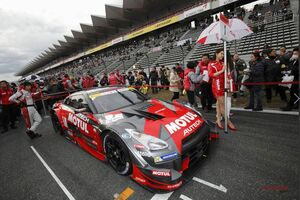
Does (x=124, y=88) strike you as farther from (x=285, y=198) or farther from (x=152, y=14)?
(x=152, y=14)

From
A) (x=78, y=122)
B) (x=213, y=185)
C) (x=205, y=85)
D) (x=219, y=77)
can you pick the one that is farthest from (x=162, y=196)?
(x=205, y=85)

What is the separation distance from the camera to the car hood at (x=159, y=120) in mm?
2785

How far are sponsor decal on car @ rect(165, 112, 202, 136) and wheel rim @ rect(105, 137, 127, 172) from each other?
827mm

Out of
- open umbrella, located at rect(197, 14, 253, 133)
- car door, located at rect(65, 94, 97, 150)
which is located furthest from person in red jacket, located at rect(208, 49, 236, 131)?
car door, located at rect(65, 94, 97, 150)

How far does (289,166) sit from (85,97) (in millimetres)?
3736

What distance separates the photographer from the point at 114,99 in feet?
12.9

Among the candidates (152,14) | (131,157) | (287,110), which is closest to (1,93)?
(131,157)

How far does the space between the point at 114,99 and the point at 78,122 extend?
35.0 inches

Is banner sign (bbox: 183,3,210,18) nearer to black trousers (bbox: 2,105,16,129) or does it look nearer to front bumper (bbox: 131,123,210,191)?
black trousers (bbox: 2,105,16,129)

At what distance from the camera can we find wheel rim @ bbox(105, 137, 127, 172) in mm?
2955

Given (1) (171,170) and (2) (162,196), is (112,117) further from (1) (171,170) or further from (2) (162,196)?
(2) (162,196)

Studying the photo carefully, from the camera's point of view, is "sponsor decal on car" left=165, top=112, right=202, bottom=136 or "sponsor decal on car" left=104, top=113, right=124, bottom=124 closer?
"sponsor decal on car" left=165, top=112, right=202, bottom=136

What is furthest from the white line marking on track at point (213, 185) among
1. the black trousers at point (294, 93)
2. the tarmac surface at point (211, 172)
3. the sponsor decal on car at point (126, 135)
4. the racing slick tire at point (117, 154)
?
the black trousers at point (294, 93)

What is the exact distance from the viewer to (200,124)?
314cm
